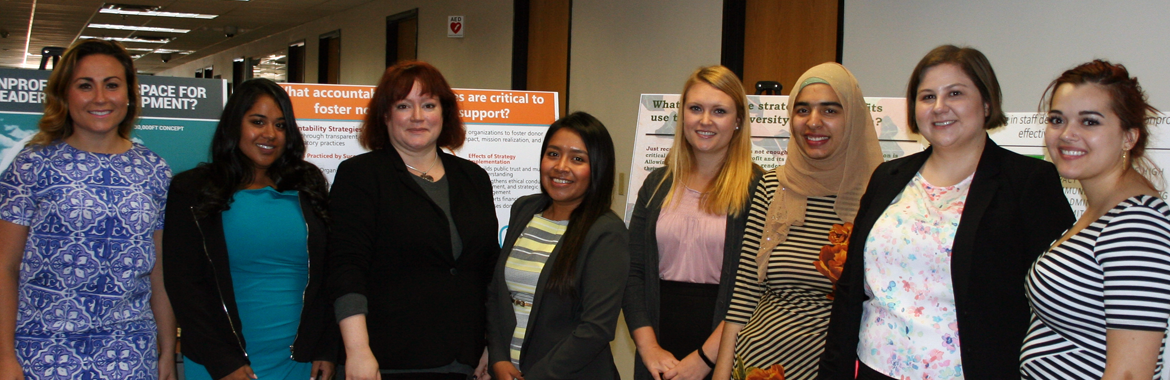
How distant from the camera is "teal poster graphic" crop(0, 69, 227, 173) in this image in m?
2.89

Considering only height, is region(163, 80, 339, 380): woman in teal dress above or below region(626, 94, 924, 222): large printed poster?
below

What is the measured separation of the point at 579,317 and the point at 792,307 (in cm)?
61

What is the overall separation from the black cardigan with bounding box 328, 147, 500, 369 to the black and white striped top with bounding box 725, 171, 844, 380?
32.5 inches

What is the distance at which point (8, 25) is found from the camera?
39.9 ft

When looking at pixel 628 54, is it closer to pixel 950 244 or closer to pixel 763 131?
pixel 763 131

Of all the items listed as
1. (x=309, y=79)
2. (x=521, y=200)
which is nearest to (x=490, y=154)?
(x=521, y=200)

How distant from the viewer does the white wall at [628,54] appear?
5.35 meters

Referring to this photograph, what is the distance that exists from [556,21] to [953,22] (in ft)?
13.0

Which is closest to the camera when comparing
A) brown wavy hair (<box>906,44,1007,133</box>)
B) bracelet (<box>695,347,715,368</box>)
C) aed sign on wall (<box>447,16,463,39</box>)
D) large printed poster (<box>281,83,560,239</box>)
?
brown wavy hair (<box>906,44,1007,133</box>)

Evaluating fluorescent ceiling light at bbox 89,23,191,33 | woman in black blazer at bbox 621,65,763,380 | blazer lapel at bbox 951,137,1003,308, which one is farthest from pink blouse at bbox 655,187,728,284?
fluorescent ceiling light at bbox 89,23,191,33

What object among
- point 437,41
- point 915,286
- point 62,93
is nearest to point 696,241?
point 915,286

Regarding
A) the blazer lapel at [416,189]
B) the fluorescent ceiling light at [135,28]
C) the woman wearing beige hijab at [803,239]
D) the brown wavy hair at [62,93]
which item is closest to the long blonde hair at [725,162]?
the woman wearing beige hijab at [803,239]

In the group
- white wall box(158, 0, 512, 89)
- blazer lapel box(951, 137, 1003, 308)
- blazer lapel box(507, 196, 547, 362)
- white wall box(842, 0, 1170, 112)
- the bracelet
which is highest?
white wall box(158, 0, 512, 89)

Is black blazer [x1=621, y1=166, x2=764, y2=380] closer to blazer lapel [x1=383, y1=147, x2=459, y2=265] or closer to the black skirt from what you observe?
the black skirt
